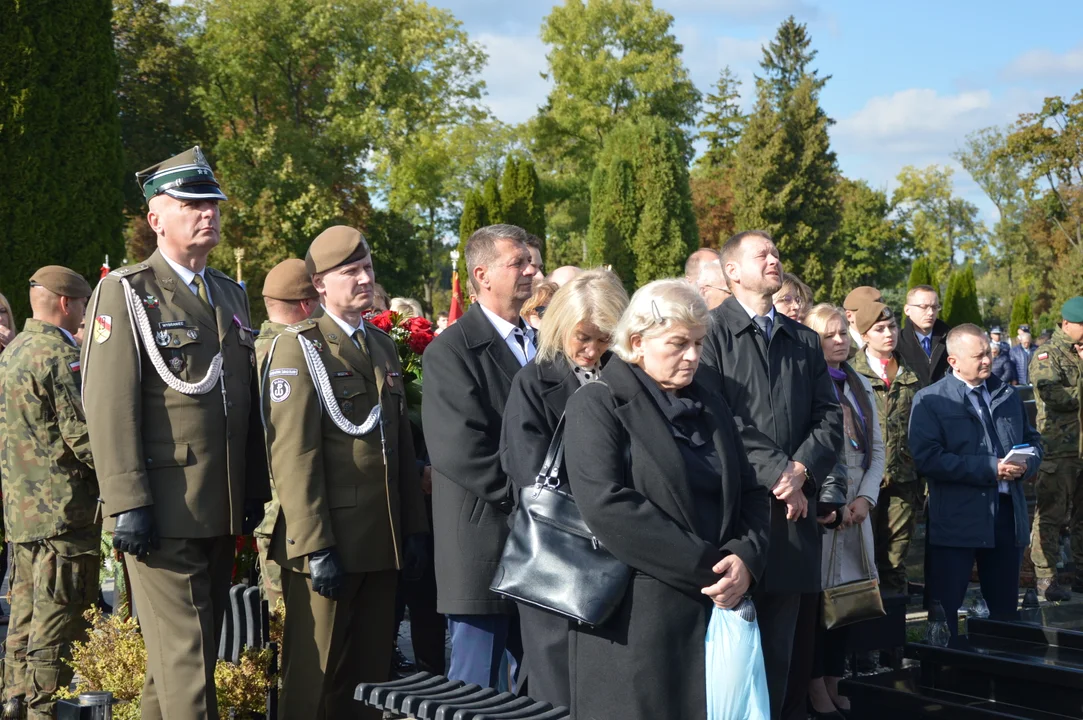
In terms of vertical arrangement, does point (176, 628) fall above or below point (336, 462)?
below

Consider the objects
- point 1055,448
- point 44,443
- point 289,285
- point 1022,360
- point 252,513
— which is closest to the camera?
point 252,513

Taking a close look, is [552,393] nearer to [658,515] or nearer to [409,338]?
[658,515]

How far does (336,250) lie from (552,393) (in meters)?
1.15

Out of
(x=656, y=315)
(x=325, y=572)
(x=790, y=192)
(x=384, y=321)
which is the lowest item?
(x=325, y=572)

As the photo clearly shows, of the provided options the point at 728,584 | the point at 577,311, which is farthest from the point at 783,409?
the point at 728,584

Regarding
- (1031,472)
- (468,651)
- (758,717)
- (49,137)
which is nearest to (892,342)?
(1031,472)

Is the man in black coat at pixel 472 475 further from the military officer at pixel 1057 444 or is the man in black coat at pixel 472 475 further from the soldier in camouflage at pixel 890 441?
the military officer at pixel 1057 444

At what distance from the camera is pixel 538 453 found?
401cm

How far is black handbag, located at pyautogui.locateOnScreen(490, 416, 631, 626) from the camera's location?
3.29m

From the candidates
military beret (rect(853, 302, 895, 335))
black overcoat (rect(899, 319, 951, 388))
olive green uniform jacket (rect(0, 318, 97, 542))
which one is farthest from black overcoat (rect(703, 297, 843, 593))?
black overcoat (rect(899, 319, 951, 388))

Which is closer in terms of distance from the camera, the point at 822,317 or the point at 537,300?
the point at 537,300

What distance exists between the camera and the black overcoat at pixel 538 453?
393cm

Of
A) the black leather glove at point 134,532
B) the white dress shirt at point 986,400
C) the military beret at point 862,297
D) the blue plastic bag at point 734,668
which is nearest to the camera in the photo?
the blue plastic bag at point 734,668

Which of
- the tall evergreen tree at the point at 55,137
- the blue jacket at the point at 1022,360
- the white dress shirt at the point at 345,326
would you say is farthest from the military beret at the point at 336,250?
the blue jacket at the point at 1022,360
